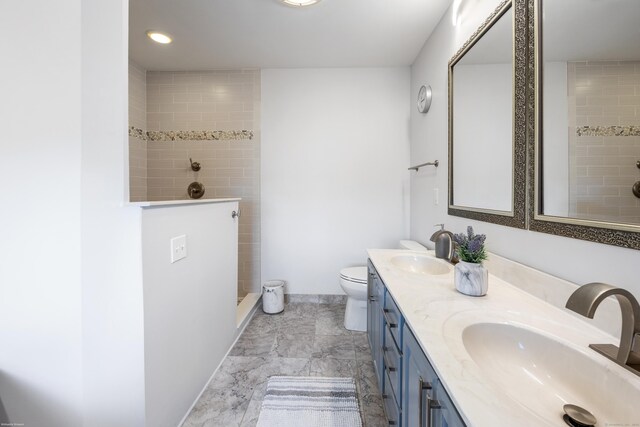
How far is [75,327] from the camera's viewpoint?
1.05 metres

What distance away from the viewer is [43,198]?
1032mm

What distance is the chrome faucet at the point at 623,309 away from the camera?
0.52 metres

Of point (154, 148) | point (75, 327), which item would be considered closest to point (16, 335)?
point (75, 327)

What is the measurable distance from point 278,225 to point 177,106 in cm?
166

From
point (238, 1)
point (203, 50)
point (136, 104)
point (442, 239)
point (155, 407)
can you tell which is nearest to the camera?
point (155, 407)

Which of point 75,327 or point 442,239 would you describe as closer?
point 75,327

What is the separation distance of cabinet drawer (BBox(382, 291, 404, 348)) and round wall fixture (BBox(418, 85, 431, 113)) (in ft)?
5.28

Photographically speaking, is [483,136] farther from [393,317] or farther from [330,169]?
[330,169]

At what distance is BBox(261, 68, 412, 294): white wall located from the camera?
8.64 feet

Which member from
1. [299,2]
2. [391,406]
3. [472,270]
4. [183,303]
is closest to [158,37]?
[299,2]

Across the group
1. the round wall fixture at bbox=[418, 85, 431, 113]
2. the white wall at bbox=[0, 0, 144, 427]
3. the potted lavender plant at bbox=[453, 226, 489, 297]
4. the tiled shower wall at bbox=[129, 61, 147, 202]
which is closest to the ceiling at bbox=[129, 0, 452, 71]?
the tiled shower wall at bbox=[129, 61, 147, 202]

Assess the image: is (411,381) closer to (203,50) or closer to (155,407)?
(155,407)

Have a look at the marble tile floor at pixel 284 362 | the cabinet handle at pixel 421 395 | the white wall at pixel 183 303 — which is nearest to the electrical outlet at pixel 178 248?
the white wall at pixel 183 303

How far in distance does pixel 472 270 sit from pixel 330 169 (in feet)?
6.13
